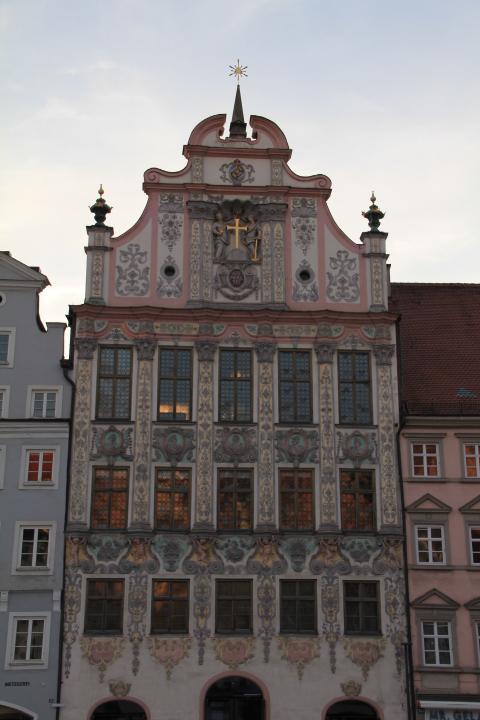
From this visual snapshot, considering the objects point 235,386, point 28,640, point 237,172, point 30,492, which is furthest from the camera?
point 237,172

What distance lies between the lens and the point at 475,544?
28531mm

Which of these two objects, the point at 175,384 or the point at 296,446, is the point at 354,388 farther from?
the point at 175,384

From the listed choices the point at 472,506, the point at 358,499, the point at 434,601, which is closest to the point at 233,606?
the point at 358,499

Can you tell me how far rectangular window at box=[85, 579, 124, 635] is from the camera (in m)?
27.3

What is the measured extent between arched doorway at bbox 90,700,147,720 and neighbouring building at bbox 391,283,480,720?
7.75 metres

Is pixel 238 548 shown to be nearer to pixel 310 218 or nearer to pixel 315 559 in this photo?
pixel 315 559

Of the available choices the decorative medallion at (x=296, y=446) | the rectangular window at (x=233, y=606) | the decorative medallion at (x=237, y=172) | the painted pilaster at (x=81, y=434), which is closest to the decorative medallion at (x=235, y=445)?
the decorative medallion at (x=296, y=446)

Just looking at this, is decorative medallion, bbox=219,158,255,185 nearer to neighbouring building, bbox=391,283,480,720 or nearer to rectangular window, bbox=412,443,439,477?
neighbouring building, bbox=391,283,480,720

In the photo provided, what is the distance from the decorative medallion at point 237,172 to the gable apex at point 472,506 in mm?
12329

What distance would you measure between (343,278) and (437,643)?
11421 millimetres

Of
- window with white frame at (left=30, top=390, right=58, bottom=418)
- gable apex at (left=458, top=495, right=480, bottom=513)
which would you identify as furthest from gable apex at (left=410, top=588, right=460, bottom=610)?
window with white frame at (left=30, top=390, right=58, bottom=418)

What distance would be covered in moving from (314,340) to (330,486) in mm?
4581

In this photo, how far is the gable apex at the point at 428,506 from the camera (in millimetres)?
28656

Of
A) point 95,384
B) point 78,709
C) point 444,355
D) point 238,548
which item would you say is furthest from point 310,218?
point 78,709
